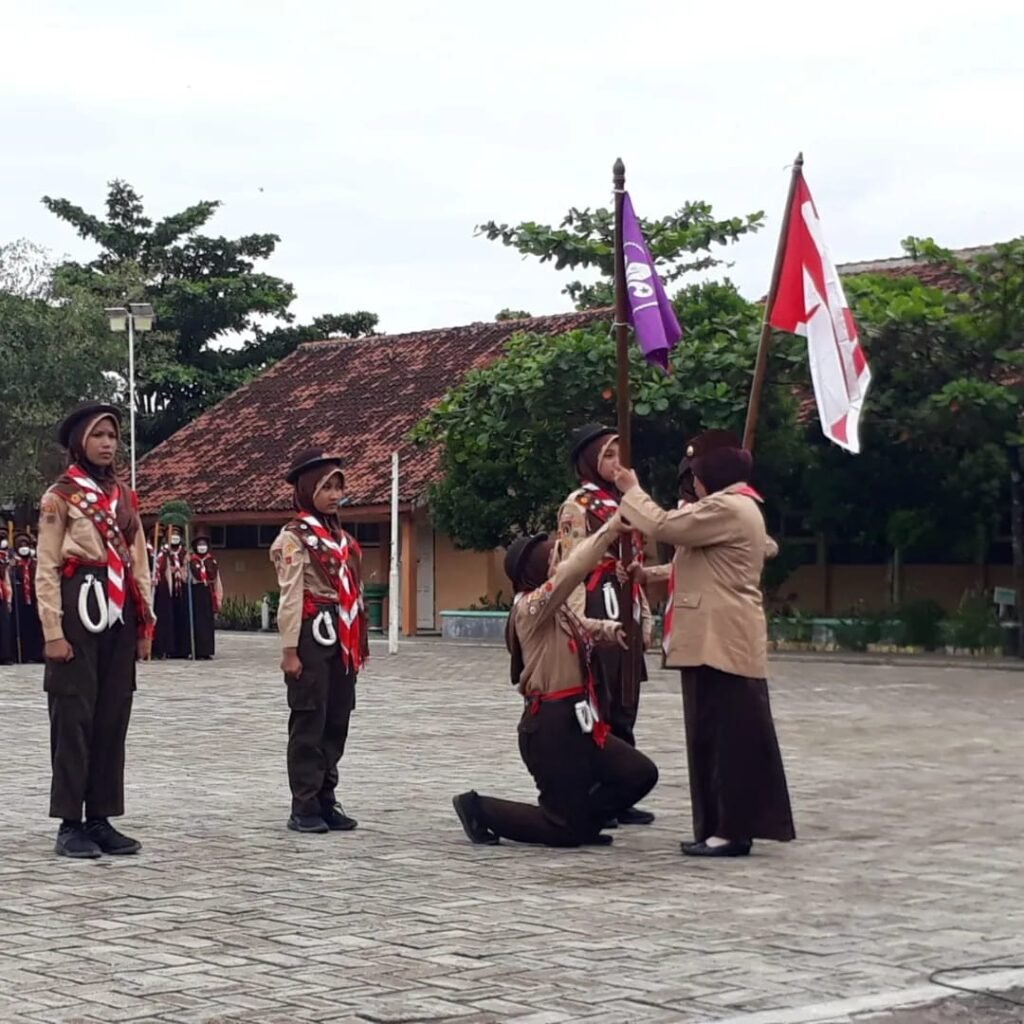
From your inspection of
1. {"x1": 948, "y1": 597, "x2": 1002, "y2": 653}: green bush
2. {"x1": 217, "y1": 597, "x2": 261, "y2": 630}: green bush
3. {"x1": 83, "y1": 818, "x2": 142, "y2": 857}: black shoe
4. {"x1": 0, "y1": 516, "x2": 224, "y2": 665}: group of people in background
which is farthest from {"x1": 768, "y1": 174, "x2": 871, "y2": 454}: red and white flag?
{"x1": 217, "y1": 597, "x2": 261, "y2": 630}: green bush

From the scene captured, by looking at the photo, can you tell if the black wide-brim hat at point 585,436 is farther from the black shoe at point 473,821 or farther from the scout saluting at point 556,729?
the black shoe at point 473,821

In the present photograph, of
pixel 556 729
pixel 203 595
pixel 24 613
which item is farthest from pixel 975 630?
pixel 556 729

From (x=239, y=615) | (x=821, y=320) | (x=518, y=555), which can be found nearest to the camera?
(x=518, y=555)

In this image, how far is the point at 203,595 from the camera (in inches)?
1141

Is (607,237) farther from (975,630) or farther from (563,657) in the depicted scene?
(563,657)

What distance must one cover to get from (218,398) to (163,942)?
43201mm

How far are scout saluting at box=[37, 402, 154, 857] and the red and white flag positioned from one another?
3.71 metres

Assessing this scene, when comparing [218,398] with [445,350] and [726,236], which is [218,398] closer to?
[445,350]

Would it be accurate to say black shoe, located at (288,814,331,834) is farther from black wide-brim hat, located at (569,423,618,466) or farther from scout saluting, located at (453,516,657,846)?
black wide-brim hat, located at (569,423,618,466)

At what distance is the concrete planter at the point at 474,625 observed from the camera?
3322cm

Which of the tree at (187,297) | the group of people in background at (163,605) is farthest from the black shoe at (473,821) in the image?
the tree at (187,297)

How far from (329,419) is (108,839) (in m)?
33.0

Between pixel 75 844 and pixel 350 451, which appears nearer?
pixel 75 844

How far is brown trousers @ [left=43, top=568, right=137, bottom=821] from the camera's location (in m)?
9.27
